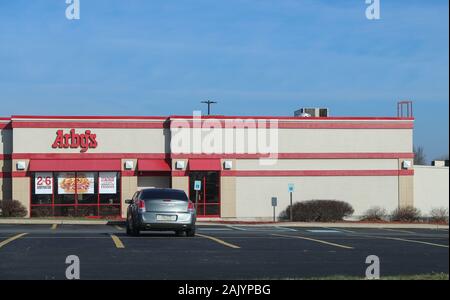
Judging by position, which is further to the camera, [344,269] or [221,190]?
[221,190]

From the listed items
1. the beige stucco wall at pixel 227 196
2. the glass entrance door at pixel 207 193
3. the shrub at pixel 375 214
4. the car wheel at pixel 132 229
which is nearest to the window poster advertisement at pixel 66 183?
the glass entrance door at pixel 207 193

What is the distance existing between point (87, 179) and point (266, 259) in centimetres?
2653

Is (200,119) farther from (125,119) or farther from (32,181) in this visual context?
(32,181)

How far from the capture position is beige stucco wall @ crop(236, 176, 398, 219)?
4034 cm

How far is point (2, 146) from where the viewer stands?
40031 mm

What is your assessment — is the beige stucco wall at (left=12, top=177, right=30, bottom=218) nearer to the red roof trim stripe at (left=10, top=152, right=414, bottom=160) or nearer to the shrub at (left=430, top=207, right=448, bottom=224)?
the red roof trim stripe at (left=10, top=152, right=414, bottom=160)

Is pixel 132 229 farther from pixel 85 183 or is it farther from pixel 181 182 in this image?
pixel 85 183

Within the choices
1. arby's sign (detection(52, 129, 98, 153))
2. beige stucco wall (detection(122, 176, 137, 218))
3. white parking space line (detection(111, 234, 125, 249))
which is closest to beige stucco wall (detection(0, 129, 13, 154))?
arby's sign (detection(52, 129, 98, 153))

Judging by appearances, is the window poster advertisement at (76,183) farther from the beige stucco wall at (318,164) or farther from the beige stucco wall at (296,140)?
the beige stucco wall at (318,164)

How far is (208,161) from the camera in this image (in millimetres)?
40312

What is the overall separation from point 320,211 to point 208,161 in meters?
6.52
